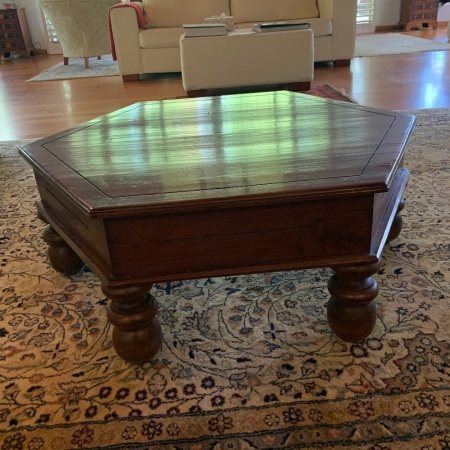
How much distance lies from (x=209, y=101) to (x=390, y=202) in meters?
0.75

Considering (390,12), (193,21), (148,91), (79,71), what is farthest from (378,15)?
(148,91)

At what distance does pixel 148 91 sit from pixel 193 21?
111 cm

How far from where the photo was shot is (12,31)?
5961mm

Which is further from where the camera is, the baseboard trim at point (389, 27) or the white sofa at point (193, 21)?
the baseboard trim at point (389, 27)

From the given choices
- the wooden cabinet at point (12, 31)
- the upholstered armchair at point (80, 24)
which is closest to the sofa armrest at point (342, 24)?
the upholstered armchair at point (80, 24)

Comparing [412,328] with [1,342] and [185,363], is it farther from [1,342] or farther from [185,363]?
[1,342]

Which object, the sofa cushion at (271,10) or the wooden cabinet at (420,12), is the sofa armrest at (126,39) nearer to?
the sofa cushion at (271,10)

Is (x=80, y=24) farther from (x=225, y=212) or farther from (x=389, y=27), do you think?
(x=225, y=212)

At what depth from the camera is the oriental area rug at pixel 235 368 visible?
766 millimetres

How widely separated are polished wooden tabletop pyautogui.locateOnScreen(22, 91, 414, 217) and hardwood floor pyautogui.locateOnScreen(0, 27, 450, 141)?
5.29 feet

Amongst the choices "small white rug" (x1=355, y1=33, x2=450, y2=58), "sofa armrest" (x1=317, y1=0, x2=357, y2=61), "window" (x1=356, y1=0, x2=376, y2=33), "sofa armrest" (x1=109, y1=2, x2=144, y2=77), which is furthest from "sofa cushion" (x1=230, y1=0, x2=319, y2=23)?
"window" (x1=356, y1=0, x2=376, y2=33)

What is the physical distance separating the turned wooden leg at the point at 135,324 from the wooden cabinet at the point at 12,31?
6.17 m

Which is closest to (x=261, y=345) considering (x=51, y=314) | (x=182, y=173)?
(x=182, y=173)

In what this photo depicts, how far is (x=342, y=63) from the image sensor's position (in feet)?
13.9
